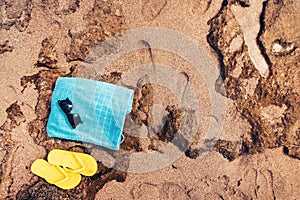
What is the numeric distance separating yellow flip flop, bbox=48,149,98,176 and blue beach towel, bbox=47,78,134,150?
0.65 ft

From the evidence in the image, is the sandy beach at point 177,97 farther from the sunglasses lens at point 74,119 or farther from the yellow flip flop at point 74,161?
the sunglasses lens at point 74,119

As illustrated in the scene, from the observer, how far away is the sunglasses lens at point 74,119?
12.0 ft

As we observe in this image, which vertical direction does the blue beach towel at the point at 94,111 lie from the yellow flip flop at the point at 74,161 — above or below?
above

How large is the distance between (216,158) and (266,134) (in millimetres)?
630

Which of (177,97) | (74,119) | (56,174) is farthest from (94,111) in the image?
(177,97)

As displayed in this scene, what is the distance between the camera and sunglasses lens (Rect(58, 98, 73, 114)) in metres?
3.66

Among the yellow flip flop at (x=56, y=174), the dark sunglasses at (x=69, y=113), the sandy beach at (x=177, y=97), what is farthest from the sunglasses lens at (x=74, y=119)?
the yellow flip flop at (x=56, y=174)

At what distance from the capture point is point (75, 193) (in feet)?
12.0

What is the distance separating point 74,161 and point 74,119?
0.49 metres

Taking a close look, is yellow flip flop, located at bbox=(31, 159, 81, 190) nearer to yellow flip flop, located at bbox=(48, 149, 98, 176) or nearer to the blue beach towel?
yellow flip flop, located at bbox=(48, 149, 98, 176)

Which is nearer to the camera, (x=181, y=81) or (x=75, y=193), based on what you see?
(x=75, y=193)

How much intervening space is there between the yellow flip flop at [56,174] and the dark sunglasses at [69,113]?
0.54 meters

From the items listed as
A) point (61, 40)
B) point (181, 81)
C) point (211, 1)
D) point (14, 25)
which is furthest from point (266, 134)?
point (14, 25)

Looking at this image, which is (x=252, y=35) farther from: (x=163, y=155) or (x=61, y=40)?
(x=61, y=40)
